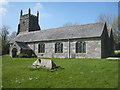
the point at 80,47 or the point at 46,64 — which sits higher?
the point at 80,47

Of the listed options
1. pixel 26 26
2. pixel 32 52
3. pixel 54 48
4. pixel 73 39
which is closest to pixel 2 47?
pixel 26 26

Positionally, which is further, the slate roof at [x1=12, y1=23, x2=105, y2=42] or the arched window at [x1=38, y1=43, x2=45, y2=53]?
the arched window at [x1=38, y1=43, x2=45, y2=53]

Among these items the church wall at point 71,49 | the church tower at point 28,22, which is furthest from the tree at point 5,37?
the church wall at point 71,49

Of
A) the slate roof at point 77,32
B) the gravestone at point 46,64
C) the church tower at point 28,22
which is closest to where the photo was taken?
the gravestone at point 46,64

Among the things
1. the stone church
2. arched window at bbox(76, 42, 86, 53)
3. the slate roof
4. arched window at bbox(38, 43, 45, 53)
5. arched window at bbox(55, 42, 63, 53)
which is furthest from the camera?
arched window at bbox(38, 43, 45, 53)

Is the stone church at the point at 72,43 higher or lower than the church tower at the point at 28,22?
lower

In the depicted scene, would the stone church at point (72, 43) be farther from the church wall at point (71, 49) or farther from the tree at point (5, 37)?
the tree at point (5, 37)

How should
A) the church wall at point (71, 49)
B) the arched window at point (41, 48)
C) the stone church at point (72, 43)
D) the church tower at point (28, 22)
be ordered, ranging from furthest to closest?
the church tower at point (28, 22) → the arched window at point (41, 48) → the stone church at point (72, 43) → the church wall at point (71, 49)

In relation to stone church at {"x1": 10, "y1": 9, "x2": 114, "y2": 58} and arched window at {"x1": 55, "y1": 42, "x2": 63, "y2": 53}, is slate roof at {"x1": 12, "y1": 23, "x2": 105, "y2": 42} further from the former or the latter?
arched window at {"x1": 55, "y1": 42, "x2": 63, "y2": 53}

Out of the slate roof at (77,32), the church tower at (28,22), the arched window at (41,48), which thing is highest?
the church tower at (28,22)

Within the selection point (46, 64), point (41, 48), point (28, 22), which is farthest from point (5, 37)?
point (46, 64)

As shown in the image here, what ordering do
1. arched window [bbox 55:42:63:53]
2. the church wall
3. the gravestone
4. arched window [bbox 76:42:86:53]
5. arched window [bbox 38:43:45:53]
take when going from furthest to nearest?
1. arched window [bbox 38:43:45:53]
2. arched window [bbox 55:42:63:53]
3. arched window [bbox 76:42:86:53]
4. the church wall
5. the gravestone

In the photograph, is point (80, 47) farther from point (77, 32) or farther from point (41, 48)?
point (41, 48)

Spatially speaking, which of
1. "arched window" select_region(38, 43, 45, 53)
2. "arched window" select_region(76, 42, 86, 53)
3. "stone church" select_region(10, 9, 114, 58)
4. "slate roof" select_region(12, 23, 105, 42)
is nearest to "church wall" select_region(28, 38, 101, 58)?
"stone church" select_region(10, 9, 114, 58)
